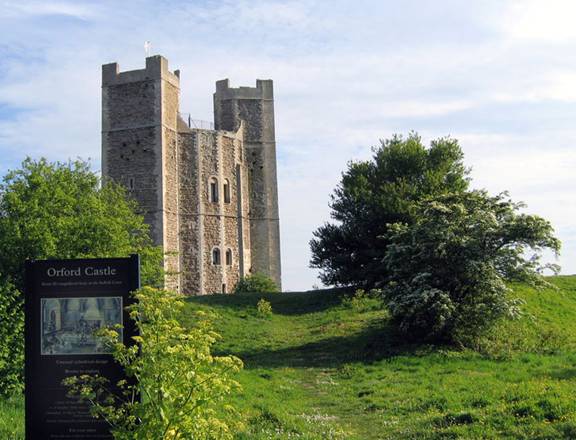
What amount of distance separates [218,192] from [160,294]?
1507 inches

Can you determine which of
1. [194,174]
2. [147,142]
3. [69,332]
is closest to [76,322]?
[69,332]

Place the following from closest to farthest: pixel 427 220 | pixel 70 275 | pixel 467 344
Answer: pixel 70 275 < pixel 467 344 < pixel 427 220

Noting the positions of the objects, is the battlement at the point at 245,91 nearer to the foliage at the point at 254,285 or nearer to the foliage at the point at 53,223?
the foliage at the point at 254,285

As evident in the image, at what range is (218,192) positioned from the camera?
151 feet

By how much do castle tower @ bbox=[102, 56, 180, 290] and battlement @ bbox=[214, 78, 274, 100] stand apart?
21.5ft

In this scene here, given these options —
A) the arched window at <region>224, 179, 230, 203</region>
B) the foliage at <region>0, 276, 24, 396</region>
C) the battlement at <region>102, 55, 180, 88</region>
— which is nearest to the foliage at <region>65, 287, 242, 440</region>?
the foliage at <region>0, 276, 24, 396</region>

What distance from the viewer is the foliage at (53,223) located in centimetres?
2027

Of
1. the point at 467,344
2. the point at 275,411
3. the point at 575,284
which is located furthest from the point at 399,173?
the point at 275,411

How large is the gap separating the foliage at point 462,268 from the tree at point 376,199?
394 inches

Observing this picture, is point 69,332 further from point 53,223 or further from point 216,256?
point 216,256

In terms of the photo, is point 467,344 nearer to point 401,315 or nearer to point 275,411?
point 401,315

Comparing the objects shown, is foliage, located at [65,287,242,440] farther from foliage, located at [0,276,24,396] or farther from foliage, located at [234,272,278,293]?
foliage, located at [234,272,278,293]

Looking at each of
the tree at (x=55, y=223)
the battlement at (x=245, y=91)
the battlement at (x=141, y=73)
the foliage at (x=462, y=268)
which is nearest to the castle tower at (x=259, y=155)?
the battlement at (x=245, y=91)

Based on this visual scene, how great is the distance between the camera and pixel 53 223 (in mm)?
21016
